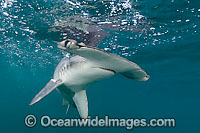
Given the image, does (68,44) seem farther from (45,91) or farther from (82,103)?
(82,103)

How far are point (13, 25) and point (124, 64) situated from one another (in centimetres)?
1243

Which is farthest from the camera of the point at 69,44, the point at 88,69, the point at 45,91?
the point at 45,91

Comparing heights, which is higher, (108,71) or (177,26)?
(177,26)

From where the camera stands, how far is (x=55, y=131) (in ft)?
138

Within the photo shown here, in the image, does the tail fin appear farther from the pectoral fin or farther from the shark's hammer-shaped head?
the shark's hammer-shaped head

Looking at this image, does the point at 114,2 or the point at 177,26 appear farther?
the point at 177,26

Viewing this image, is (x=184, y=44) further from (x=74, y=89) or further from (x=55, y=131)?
(x=55, y=131)

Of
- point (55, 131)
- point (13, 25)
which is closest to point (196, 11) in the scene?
point (13, 25)

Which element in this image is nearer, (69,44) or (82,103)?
(69,44)

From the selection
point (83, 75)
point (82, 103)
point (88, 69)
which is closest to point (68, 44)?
point (88, 69)

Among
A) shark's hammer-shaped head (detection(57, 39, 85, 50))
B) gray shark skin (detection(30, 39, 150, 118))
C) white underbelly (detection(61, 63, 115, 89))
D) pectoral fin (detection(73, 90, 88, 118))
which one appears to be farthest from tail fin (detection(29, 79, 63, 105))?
shark's hammer-shaped head (detection(57, 39, 85, 50))

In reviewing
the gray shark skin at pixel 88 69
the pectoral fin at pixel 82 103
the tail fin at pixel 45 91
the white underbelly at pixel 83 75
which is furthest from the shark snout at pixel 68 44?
the pectoral fin at pixel 82 103

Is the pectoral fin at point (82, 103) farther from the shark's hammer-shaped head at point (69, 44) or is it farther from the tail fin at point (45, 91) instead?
the shark's hammer-shaped head at point (69, 44)

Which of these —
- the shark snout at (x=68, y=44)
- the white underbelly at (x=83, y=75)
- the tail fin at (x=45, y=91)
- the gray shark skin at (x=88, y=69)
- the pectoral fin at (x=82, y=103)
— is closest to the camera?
the shark snout at (x=68, y=44)
